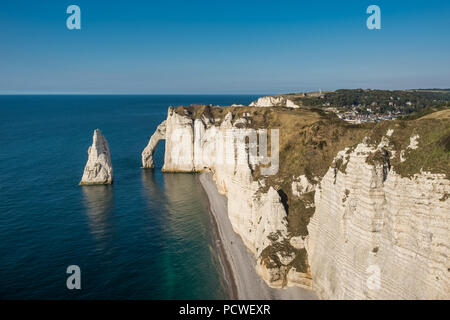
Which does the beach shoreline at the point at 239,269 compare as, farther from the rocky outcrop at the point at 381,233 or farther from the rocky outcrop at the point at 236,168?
the rocky outcrop at the point at 381,233

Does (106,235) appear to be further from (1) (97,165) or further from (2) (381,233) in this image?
(2) (381,233)

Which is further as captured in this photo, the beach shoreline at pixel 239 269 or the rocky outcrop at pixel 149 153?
the rocky outcrop at pixel 149 153

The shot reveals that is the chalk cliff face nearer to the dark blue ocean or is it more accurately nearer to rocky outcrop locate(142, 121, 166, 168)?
the dark blue ocean

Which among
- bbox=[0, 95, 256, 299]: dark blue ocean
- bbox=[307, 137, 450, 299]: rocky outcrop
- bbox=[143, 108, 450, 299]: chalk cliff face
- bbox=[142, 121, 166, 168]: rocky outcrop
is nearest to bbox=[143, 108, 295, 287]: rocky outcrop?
bbox=[143, 108, 450, 299]: chalk cliff face

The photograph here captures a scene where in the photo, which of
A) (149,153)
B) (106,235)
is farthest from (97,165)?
(106,235)

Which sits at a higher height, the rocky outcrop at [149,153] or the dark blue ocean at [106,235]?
the rocky outcrop at [149,153]

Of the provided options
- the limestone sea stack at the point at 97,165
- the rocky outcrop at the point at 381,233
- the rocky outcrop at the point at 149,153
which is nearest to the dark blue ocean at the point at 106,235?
the limestone sea stack at the point at 97,165

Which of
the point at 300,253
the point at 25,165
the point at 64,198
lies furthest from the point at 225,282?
the point at 25,165
